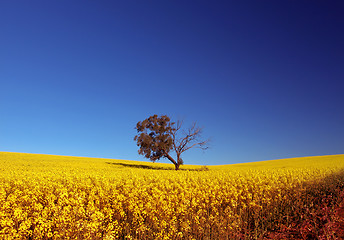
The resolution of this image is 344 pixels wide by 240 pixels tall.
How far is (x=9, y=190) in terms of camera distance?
10.6 m

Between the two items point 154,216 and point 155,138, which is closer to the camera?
point 154,216

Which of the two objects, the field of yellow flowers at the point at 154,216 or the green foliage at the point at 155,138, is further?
the green foliage at the point at 155,138

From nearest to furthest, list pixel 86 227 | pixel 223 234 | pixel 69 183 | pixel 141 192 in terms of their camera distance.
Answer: pixel 86 227, pixel 223 234, pixel 141 192, pixel 69 183

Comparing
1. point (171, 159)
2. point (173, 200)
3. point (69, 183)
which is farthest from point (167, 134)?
point (173, 200)

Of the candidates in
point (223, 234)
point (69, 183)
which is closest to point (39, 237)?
point (223, 234)

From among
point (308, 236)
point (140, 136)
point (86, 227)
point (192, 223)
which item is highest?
point (140, 136)

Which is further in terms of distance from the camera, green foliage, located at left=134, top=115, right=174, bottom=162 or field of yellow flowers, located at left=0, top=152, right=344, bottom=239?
green foliage, located at left=134, top=115, right=174, bottom=162

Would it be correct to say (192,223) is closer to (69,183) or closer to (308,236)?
(308,236)

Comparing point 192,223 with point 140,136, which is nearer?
point 192,223

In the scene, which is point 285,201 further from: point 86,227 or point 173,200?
point 86,227

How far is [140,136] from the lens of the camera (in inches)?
1505

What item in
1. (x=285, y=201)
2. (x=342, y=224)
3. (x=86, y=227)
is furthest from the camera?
(x=285, y=201)

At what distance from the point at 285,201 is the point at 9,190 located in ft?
41.8

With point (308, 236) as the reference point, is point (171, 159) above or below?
above
